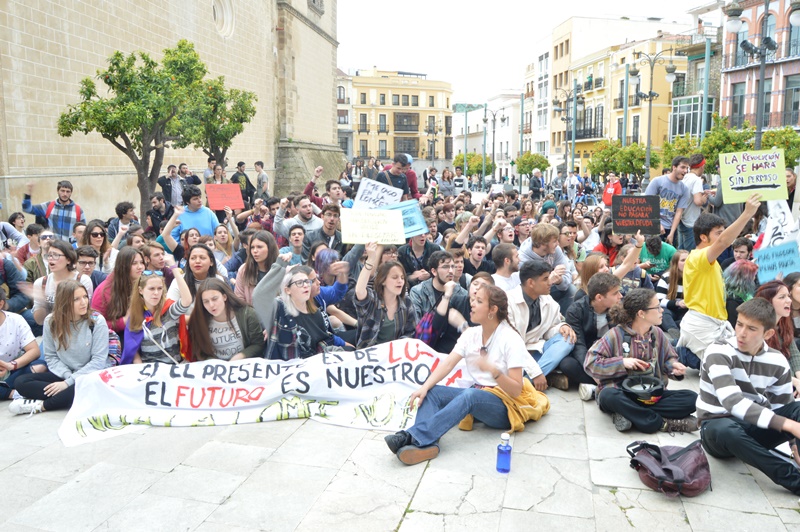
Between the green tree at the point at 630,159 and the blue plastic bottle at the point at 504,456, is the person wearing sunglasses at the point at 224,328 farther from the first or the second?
the green tree at the point at 630,159

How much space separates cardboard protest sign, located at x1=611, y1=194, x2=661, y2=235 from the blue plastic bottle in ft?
13.0

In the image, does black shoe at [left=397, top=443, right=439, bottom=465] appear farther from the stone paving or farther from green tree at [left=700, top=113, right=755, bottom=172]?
green tree at [left=700, top=113, right=755, bottom=172]

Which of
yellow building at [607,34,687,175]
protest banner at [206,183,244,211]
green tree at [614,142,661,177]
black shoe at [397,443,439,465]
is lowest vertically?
black shoe at [397,443,439,465]

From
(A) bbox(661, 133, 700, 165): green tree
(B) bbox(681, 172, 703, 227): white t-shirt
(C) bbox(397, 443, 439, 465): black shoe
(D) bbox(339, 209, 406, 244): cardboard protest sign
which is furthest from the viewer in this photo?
(A) bbox(661, 133, 700, 165): green tree

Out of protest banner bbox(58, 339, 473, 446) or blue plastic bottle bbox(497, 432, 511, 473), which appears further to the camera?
protest banner bbox(58, 339, 473, 446)

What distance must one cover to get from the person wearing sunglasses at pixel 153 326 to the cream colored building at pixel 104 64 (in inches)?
340

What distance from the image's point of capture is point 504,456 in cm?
443

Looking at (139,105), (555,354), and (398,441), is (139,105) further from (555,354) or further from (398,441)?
(398,441)

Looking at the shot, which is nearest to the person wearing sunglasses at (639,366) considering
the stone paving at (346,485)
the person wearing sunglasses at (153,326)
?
the stone paving at (346,485)

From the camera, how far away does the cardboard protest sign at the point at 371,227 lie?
6539 mm

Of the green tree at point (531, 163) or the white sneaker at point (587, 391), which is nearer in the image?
the white sneaker at point (587, 391)

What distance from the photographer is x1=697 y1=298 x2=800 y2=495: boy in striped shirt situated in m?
4.21

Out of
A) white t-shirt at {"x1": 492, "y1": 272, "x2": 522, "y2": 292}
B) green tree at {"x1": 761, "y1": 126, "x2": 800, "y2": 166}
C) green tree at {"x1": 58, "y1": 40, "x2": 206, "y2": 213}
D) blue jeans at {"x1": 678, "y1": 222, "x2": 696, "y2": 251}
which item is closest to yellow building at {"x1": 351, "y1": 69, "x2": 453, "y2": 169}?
green tree at {"x1": 761, "y1": 126, "x2": 800, "y2": 166}

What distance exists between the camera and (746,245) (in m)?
7.52
